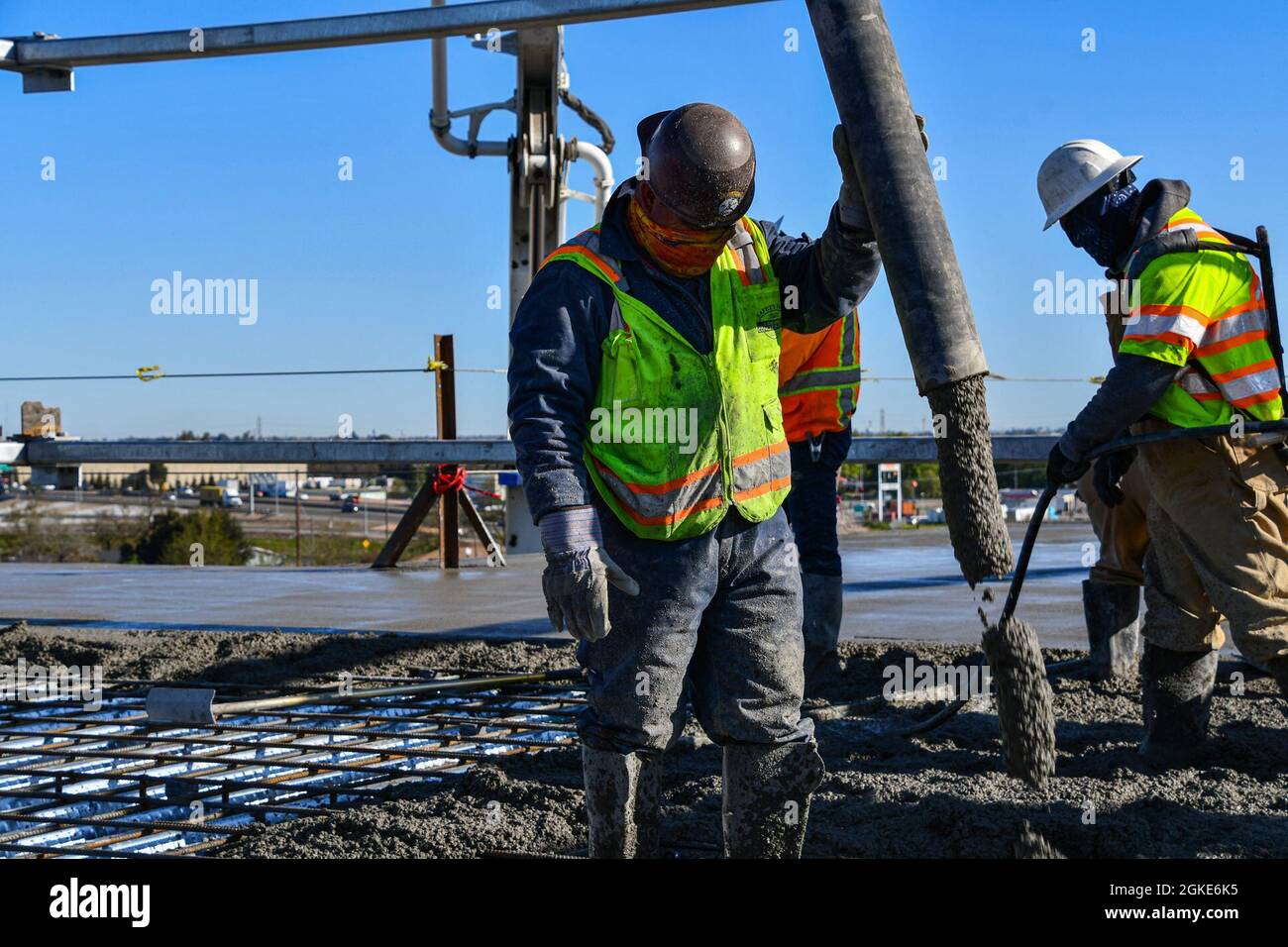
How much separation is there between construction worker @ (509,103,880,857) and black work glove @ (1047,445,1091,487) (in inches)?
50.9

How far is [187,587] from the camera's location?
32.6 ft

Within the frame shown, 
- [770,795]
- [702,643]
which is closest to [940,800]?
[770,795]

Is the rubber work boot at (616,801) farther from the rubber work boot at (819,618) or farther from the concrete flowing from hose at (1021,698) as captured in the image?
the rubber work boot at (819,618)

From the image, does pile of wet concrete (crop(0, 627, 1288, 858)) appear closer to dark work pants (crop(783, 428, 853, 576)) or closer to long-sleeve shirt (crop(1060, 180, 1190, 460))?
dark work pants (crop(783, 428, 853, 576))

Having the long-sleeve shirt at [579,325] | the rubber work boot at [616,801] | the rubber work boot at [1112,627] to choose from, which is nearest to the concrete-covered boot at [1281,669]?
the rubber work boot at [1112,627]

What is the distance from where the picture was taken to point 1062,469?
4.24 metres

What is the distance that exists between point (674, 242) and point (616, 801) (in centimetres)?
136

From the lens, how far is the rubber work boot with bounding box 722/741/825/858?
3166 millimetres

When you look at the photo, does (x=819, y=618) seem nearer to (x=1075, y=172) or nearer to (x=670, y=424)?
(x=1075, y=172)

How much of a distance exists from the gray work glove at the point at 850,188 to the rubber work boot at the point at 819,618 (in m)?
2.62

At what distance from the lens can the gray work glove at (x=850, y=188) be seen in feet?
10.4
